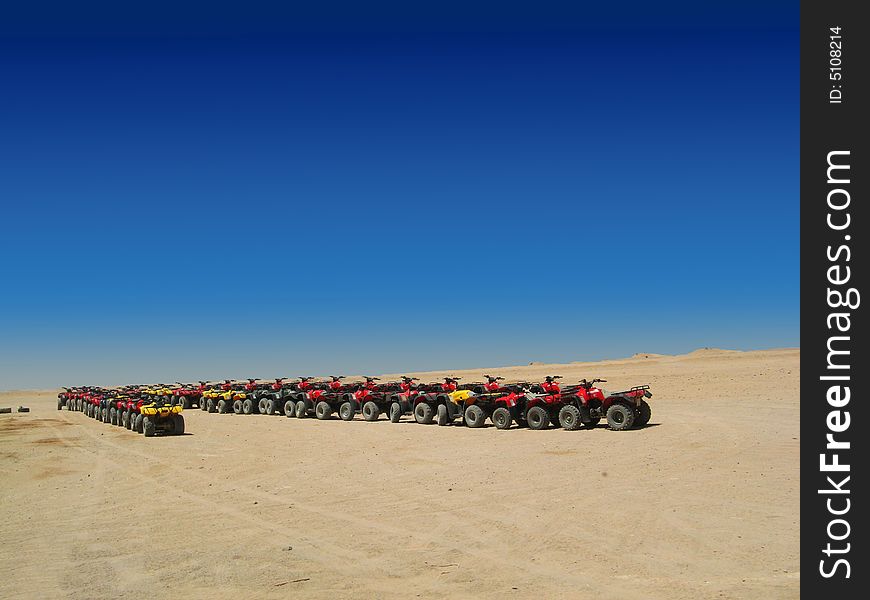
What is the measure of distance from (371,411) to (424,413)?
130 inches

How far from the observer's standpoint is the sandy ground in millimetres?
7715

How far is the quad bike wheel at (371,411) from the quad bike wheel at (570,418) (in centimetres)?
878

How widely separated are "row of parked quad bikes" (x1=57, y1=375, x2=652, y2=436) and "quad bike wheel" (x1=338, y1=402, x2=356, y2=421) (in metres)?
0.04

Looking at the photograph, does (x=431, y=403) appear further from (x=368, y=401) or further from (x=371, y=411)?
(x=368, y=401)

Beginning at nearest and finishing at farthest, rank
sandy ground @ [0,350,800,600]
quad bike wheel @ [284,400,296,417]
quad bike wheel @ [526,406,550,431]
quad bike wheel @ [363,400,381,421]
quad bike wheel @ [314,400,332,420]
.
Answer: sandy ground @ [0,350,800,600] → quad bike wheel @ [526,406,550,431] → quad bike wheel @ [363,400,381,421] → quad bike wheel @ [314,400,332,420] → quad bike wheel @ [284,400,296,417]

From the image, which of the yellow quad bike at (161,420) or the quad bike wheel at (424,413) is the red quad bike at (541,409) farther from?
the yellow quad bike at (161,420)

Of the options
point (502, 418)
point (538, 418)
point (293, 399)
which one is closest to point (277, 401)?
point (293, 399)

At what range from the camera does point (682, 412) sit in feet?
82.2

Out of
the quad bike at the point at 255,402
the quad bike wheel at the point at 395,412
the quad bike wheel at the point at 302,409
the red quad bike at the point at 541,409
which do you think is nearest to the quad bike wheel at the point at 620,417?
the red quad bike at the point at 541,409

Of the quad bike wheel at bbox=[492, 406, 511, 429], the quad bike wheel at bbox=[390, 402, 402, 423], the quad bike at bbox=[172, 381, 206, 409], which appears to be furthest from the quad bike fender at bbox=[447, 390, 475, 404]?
the quad bike at bbox=[172, 381, 206, 409]

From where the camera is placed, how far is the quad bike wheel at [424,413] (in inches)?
982

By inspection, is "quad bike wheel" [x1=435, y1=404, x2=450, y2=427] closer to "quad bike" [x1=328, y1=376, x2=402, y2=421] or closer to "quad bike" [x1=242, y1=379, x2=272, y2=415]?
"quad bike" [x1=328, y1=376, x2=402, y2=421]
